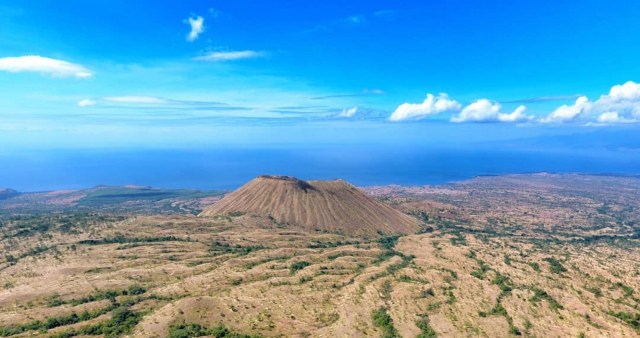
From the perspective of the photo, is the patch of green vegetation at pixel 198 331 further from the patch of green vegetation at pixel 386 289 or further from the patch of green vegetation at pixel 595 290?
the patch of green vegetation at pixel 595 290

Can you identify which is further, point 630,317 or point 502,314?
point 502,314

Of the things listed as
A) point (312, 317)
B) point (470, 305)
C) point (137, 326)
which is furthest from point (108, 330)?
point (470, 305)

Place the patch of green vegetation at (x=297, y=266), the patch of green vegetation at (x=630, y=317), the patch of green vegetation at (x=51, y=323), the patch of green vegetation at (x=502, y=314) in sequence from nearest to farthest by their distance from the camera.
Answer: the patch of green vegetation at (x=51, y=323) → the patch of green vegetation at (x=502, y=314) → the patch of green vegetation at (x=630, y=317) → the patch of green vegetation at (x=297, y=266)

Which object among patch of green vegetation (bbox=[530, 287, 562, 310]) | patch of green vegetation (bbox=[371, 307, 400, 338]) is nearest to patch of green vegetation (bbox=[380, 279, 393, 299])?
patch of green vegetation (bbox=[371, 307, 400, 338])

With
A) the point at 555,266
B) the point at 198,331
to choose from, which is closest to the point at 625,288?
the point at 555,266

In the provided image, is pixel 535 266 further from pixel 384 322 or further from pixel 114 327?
pixel 114 327

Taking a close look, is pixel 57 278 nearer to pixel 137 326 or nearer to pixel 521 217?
pixel 137 326

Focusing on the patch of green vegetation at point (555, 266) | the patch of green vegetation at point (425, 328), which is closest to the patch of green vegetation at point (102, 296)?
the patch of green vegetation at point (425, 328)
